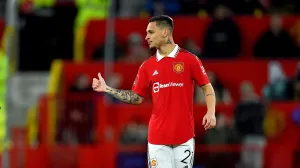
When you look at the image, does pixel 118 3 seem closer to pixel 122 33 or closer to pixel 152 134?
pixel 122 33

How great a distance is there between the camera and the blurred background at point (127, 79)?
51.9 ft

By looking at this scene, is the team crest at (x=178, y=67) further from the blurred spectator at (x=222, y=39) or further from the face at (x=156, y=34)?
the blurred spectator at (x=222, y=39)

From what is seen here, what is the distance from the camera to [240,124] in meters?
16.0

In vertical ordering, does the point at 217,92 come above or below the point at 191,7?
below

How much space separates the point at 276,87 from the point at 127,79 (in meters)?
2.89

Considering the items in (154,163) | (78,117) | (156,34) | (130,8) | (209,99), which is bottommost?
(78,117)

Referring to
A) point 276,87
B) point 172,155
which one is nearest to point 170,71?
point 172,155

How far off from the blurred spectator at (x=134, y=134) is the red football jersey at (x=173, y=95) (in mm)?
6268

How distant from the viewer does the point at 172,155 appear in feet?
32.3

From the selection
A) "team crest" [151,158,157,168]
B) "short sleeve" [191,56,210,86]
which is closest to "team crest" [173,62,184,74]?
"short sleeve" [191,56,210,86]

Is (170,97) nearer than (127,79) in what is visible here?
Yes

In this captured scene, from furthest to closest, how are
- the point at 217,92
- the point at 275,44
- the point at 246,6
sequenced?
the point at 246,6 → the point at 275,44 → the point at 217,92


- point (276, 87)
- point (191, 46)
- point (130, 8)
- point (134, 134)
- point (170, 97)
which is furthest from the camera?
point (130, 8)

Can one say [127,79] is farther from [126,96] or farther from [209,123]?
[209,123]
